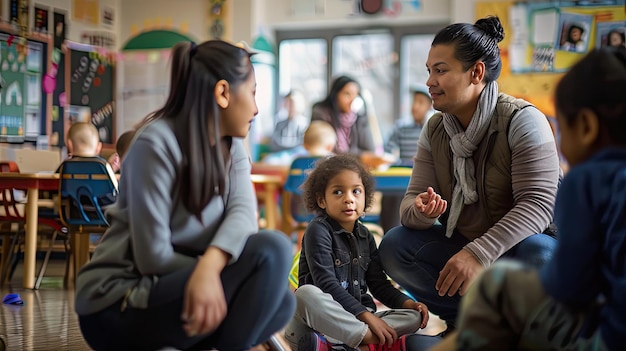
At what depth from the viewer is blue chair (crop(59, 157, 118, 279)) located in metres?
3.81

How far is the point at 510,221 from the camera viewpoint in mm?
1861

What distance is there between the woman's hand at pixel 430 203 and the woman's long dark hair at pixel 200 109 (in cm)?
62

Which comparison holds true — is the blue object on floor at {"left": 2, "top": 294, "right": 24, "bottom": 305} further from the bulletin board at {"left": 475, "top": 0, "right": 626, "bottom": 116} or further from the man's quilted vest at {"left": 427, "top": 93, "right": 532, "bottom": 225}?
the bulletin board at {"left": 475, "top": 0, "right": 626, "bottom": 116}

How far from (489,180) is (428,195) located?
0.20 meters

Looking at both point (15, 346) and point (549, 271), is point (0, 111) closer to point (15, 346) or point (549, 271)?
point (15, 346)

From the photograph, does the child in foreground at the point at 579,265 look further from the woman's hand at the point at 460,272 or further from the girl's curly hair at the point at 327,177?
the girl's curly hair at the point at 327,177

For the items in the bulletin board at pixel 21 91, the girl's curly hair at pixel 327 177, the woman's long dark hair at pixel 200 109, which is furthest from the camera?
the bulletin board at pixel 21 91

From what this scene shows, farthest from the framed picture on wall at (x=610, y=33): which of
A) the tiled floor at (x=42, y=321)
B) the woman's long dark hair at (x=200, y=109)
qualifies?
the woman's long dark hair at (x=200, y=109)

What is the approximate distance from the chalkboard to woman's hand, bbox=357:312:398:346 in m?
4.88

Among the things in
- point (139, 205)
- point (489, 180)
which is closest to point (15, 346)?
point (139, 205)

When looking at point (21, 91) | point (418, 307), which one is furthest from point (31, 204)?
point (418, 307)

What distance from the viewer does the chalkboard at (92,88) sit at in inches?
249

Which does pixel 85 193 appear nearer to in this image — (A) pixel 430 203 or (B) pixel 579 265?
(A) pixel 430 203

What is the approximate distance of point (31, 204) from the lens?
3.95 m
